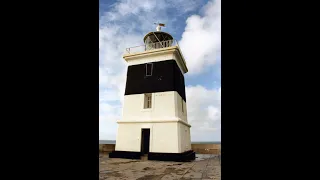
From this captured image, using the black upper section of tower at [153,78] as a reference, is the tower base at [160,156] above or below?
below

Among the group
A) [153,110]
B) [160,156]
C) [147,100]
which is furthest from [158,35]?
[160,156]

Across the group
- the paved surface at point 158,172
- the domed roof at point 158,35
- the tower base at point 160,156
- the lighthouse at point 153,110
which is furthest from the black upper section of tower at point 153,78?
the paved surface at point 158,172

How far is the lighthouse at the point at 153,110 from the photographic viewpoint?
31.9ft

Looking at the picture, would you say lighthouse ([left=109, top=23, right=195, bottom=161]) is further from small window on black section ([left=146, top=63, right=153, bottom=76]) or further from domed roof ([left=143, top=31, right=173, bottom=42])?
domed roof ([left=143, top=31, right=173, bottom=42])

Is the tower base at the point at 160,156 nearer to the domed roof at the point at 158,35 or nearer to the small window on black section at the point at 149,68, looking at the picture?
the small window on black section at the point at 149,68

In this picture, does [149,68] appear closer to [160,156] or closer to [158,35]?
[158,35]

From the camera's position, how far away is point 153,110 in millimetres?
10547

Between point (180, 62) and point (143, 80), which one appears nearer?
point (143, 80)

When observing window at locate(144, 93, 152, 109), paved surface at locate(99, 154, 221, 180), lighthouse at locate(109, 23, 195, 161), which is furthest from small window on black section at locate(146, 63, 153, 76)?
paved surface at locate(99, 154, 221, 180)
